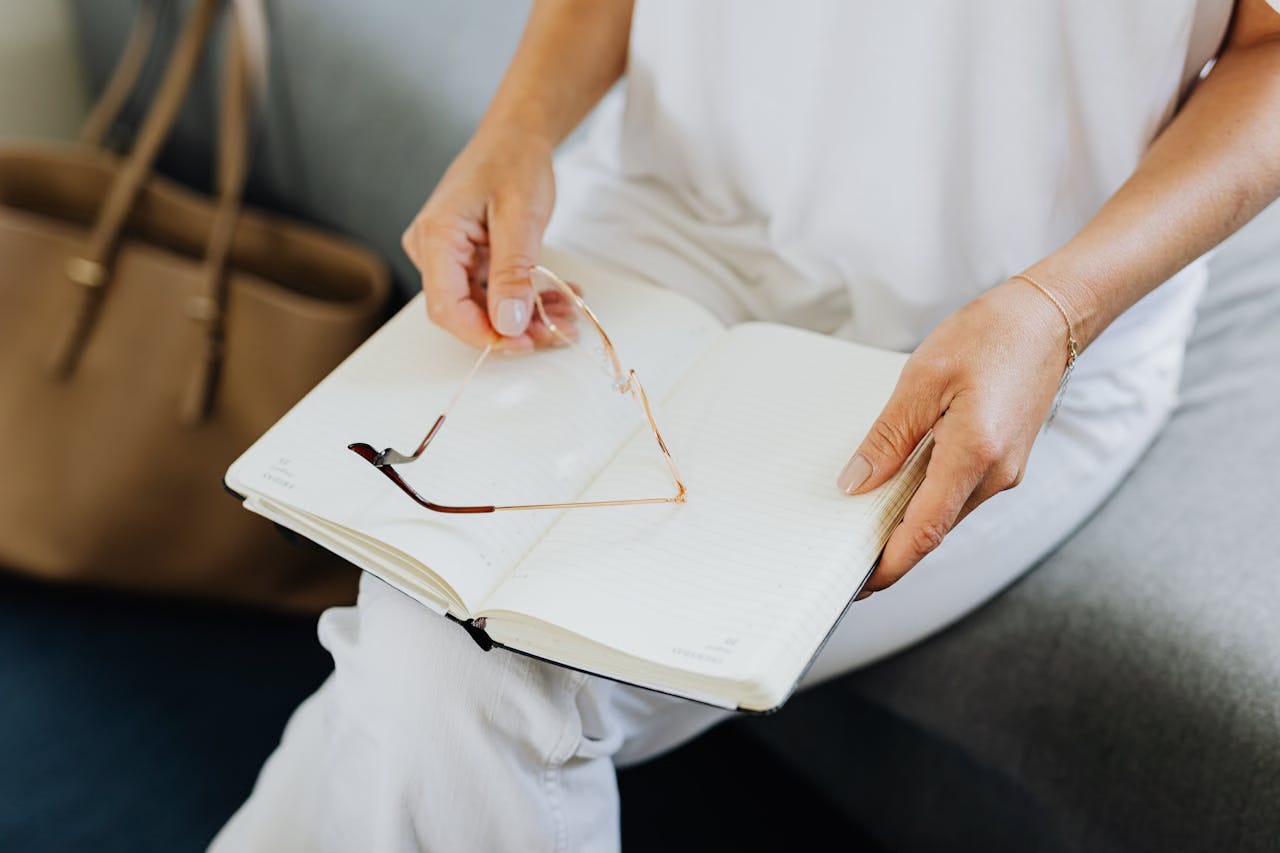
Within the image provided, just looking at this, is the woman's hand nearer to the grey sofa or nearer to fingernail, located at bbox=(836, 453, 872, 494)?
fingernail, located at bbox=(836, 453, 872, 494)

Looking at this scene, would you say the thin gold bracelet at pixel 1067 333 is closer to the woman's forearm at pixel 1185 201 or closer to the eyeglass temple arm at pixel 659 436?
the woman's forearm at pixel 1185 201

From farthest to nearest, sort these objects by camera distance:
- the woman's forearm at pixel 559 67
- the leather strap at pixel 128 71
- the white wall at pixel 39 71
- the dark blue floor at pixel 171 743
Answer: the white wall at pixel 39 71
the leather strap at pixel 128 71
the dark blue floor at pixel 171 743
the woman's forearm at pixel 559 67

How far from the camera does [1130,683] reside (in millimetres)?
745

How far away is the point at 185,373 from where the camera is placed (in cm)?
111

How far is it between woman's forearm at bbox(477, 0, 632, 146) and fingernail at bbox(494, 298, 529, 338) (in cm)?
16

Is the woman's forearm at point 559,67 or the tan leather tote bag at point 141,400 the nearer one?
the woman's forearm at point 559,67

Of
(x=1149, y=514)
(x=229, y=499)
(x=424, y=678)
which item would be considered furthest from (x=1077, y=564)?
(x=229, y=499)

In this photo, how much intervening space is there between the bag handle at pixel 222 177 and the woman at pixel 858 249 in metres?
0.43

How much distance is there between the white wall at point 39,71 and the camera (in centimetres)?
156

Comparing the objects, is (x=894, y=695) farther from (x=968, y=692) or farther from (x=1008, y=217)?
(x=1008, y=217)

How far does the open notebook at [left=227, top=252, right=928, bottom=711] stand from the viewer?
0.53 metres

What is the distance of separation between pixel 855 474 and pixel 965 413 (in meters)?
0.06

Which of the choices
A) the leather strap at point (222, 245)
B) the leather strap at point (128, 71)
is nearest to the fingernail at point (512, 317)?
the leather strap at point (222, 245)

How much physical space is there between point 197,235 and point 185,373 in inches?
8.2
